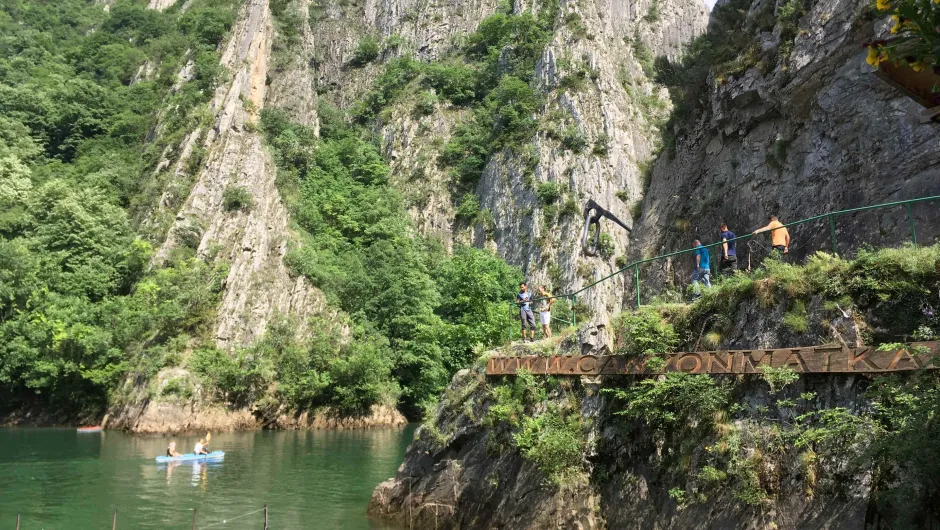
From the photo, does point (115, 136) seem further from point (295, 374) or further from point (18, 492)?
point (18, 492)

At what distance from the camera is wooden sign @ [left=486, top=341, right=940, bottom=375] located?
896 centimetres

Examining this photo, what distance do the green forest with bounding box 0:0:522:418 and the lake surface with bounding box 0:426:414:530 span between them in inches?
329

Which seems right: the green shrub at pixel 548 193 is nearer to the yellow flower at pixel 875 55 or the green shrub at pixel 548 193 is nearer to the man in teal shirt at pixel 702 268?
the man in teal shirt at pixel 702 268

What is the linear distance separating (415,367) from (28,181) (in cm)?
3488

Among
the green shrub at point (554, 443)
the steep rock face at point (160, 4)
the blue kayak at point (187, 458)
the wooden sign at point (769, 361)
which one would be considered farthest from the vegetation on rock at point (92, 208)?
the wooden sign at point (769, 361)

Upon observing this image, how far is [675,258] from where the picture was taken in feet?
62.2

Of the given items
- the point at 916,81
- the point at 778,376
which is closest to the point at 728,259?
the point at 778,376

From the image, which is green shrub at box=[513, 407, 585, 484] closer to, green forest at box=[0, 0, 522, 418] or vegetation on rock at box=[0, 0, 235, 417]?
green forest at box=[0, 0, 522, 418]

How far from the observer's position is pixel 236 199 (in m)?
52.6

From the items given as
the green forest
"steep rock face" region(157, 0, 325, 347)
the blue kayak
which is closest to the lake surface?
the blue kayak

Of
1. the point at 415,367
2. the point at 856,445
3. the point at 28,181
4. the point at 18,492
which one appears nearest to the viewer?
the point at 856,445

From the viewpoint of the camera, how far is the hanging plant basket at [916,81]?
782cm

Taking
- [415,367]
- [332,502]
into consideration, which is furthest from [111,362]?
[332,502]

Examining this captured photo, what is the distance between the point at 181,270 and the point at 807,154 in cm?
3978
